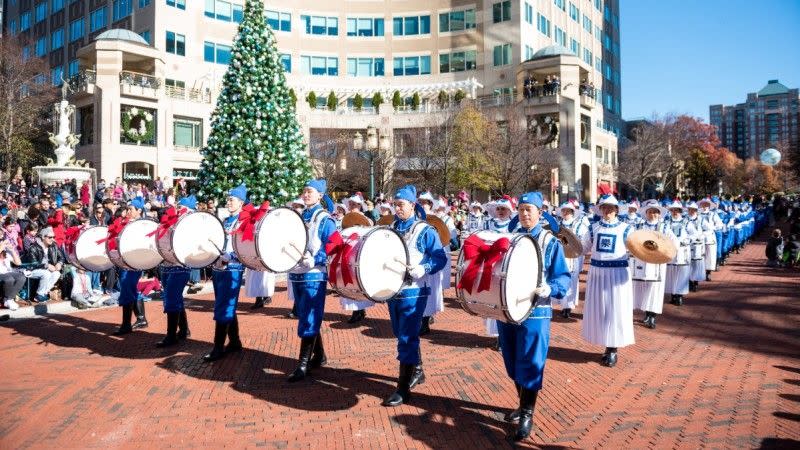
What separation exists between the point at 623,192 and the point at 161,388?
2622 inches

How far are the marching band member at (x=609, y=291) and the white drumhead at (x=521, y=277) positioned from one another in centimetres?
321

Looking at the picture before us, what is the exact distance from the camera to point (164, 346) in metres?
8.77

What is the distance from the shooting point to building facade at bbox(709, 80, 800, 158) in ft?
498

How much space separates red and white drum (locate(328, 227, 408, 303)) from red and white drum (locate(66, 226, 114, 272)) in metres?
5.11

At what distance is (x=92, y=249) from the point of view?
9008 millimetres

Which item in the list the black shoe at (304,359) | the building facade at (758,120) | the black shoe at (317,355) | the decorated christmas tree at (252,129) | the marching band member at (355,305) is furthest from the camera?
the building facade at (758,120)

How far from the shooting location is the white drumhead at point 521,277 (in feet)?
16.2

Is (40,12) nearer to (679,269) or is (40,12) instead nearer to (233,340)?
(233,340)

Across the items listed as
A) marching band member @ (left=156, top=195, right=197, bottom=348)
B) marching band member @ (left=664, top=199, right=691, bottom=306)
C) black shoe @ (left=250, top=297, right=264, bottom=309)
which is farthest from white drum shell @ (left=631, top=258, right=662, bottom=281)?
black shoe @ (left=250, top=297, right=264, bottom=309)

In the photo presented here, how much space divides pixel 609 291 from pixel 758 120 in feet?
601

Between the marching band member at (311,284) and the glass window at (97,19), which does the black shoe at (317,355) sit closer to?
the marching band member at (311,284)

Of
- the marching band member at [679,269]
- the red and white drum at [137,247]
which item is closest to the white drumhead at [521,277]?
the red and white drum at [137,247]

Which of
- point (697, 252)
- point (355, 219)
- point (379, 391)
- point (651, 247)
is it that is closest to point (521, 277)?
point (379, 391)

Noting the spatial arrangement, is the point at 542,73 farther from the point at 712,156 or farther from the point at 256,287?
the point at 256,287
